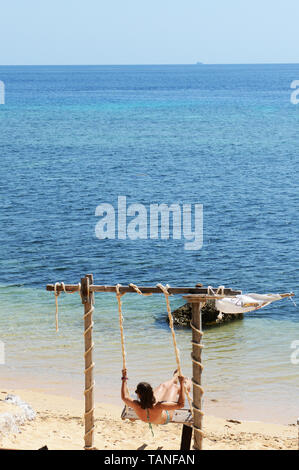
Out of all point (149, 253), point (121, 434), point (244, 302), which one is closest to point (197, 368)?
point (244, 302)

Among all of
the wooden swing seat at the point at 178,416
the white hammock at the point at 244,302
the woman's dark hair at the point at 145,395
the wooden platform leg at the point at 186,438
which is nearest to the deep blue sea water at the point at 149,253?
the wooden platform leg at the point at 186,438

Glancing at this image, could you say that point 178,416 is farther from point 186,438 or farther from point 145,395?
point 145,395

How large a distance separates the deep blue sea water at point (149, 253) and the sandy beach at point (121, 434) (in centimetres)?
120

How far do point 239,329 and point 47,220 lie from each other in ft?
54.8

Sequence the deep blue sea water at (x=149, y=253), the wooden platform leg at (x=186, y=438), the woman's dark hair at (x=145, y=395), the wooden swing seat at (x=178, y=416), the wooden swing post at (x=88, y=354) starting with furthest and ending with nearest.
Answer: the deep blue sea water at (x=149, y=253)
the wooden platform leg at (x=186, y=438)
the wooden swing post at (x=88, y=354)
the wooden swing seat at (x=178, y=416)
the woman's dark hair at (x=145, y=395)

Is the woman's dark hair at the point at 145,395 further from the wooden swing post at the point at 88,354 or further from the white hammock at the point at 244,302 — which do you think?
the white hammock at the point at 244,302

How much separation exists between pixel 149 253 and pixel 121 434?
51.8 feet

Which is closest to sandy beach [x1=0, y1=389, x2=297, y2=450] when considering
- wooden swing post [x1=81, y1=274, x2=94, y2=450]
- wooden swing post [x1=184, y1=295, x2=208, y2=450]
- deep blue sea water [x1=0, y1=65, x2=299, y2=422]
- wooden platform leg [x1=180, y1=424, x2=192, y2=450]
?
wooden swing post [x1=81, y1=274, x2=94, y2=450]

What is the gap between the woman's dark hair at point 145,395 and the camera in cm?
998

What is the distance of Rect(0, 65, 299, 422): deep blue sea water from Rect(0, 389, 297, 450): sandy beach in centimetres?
120

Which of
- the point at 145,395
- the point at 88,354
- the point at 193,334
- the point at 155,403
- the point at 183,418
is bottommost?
the point at 183,418

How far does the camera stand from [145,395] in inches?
394

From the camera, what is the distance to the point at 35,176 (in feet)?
154

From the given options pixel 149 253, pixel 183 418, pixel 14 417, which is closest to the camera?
pixel 183 418
